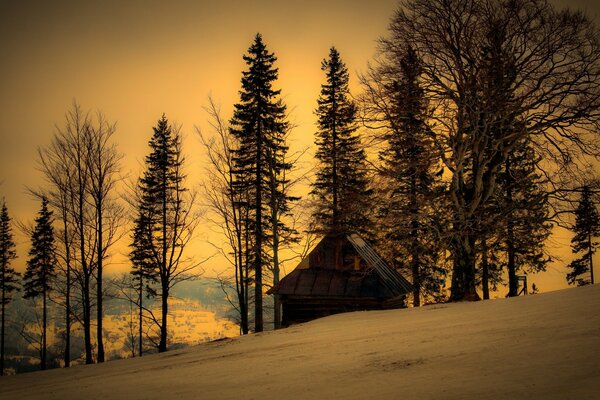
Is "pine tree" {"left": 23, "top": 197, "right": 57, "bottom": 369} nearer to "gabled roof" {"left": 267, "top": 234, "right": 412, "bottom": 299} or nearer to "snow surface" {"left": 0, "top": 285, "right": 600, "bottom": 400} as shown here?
"gabled roof" {"left": 267, "top": 234, "right": 412, "bottom": 299}

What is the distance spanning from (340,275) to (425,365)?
16404 mm

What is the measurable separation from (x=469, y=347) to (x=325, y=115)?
2648 cm

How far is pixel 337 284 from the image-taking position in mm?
21203

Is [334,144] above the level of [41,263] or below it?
above

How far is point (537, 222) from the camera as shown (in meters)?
13.8

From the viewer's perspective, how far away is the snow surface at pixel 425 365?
404cm

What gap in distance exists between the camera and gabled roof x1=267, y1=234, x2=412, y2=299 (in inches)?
806

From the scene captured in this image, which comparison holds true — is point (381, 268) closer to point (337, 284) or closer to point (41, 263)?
point (337, 284)

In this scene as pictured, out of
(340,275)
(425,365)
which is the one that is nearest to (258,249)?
(340,275)

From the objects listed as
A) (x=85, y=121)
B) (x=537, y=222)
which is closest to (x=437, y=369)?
(x=537, y=222)

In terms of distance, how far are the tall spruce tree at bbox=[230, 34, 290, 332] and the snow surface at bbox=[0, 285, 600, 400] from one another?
13687 mm

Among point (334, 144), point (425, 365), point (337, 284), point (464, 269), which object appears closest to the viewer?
point (425, 365)

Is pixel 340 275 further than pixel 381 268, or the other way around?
pixel 381 268

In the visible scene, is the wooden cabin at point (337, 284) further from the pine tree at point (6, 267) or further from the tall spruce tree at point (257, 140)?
→ the pine tree at point (6, 267)
